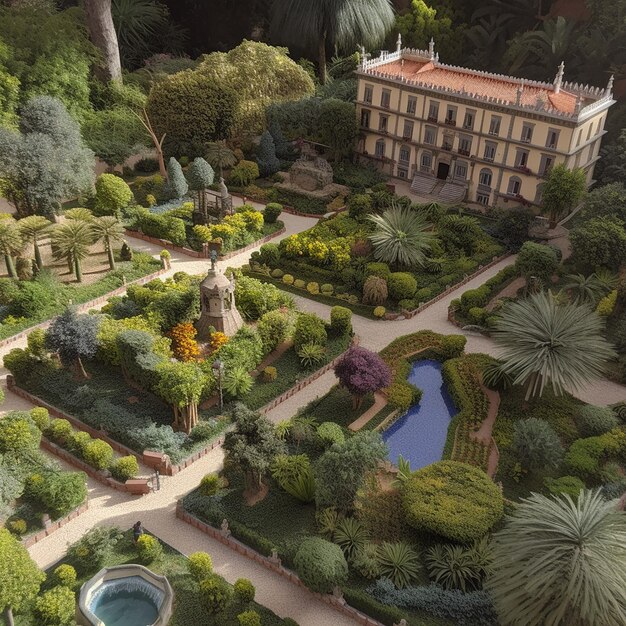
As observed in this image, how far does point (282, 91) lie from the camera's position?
6506 centimetres

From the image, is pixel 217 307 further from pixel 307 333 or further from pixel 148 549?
pixel 148 549

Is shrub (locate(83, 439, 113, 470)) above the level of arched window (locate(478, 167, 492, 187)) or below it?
below

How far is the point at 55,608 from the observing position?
23469mm

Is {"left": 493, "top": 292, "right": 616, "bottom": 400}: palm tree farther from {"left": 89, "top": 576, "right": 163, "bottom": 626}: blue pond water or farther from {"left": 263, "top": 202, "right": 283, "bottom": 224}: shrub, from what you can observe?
{"left": 263, "top": 202, "right": 283, "bottom": 224}: shrub

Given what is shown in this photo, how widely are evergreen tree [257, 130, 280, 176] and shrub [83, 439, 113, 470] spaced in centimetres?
3557

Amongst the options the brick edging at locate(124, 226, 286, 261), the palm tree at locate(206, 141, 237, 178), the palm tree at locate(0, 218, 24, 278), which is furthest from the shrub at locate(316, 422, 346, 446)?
the palm tree at locate(206, 141, 237, 178)

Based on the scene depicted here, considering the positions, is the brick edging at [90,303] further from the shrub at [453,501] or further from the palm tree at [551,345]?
the shrub at [453,501]

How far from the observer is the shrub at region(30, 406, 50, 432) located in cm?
3164

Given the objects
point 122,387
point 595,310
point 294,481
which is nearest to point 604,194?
point 595,310

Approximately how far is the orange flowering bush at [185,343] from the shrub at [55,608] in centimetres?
1387

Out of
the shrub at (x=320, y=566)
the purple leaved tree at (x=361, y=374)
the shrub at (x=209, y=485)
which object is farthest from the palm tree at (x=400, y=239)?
the shrub at (x=320, y=566)

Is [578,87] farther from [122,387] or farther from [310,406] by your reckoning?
[122,387]

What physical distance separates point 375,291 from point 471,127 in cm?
1973

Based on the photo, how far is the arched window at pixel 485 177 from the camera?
180ft
